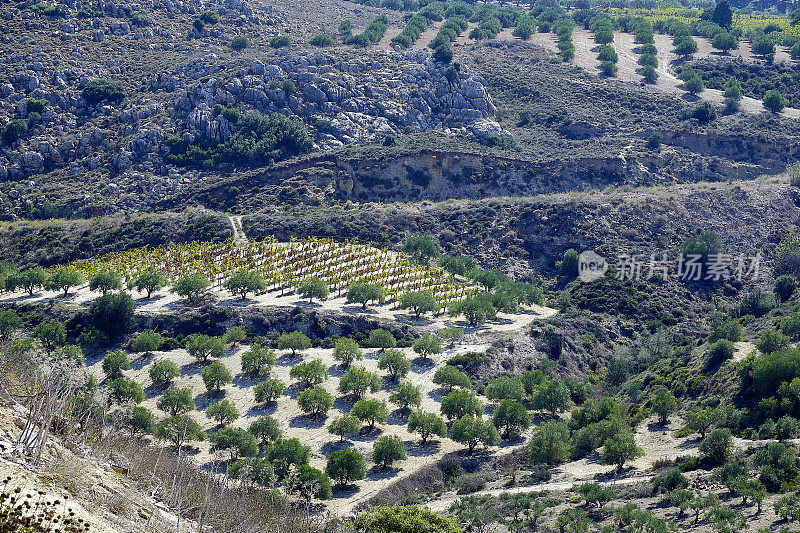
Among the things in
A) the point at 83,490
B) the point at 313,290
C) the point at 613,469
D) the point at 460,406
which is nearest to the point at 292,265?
the point at 313,290

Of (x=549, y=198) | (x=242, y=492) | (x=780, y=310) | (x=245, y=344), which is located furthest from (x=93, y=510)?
(x=549, y=198)

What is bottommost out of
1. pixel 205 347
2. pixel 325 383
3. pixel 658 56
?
pixel 325 383

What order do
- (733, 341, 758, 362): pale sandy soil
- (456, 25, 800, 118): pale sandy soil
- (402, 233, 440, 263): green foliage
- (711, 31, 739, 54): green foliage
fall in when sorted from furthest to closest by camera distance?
(711, 31, 739, 54): green foliage < (456, 25, 800, 118): pale sandy soil < (402, 233, 440, 263): green foliage < (733, 341, 758, 362): pale sandy soil

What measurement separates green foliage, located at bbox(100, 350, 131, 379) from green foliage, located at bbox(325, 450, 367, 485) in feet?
72.9

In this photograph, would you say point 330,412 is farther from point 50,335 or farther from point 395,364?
point 50,335

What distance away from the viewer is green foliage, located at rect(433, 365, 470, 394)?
207ft

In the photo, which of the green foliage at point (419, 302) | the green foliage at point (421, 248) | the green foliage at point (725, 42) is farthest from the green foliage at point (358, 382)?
the green foliage at point (725, 42)

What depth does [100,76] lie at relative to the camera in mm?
112750

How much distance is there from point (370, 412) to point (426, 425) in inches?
162

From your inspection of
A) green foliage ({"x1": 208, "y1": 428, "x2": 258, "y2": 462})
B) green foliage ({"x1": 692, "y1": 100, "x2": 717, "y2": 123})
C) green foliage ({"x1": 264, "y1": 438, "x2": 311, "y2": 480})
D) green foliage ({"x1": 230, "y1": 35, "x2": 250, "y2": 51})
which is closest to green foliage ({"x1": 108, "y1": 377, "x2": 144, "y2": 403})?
green foliage ({"x1": 208, "y1": 428, "x2": 258, "y2": 462})

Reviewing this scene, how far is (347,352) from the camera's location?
66062mm

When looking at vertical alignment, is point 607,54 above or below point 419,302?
above

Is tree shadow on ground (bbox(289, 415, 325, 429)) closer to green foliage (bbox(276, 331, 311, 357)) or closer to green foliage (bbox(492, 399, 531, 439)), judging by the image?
green foliage (bbox(276, 331, 311, 357))

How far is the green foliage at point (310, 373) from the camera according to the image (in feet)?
204
